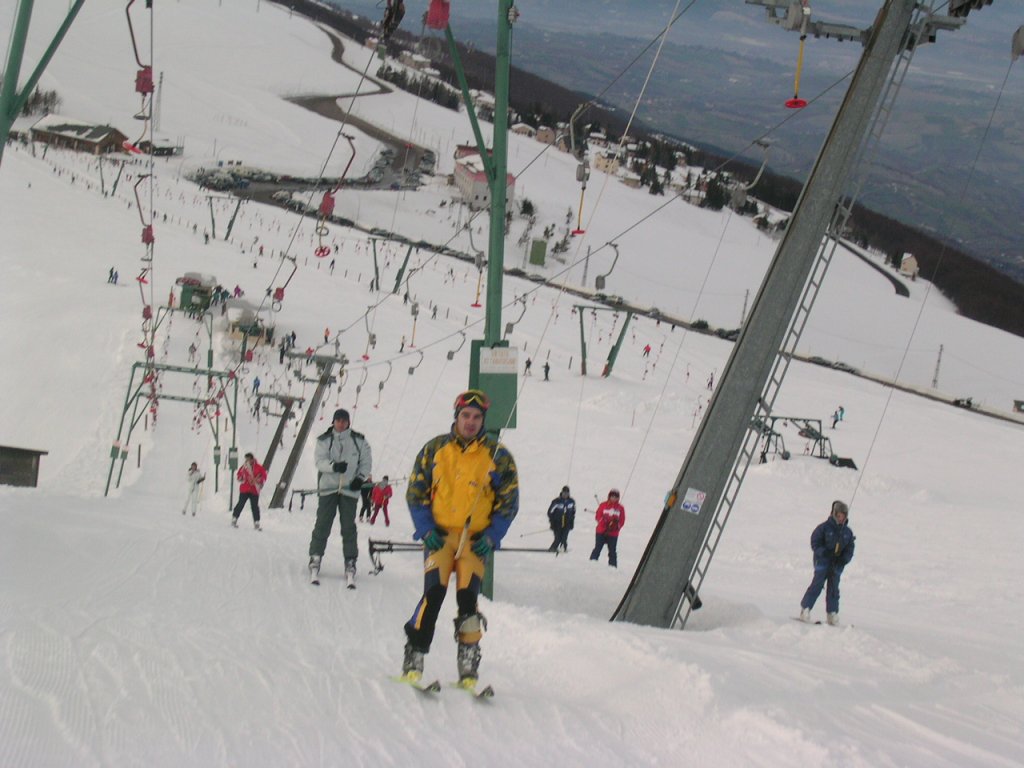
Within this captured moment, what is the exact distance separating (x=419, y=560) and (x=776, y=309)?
14.6 feet

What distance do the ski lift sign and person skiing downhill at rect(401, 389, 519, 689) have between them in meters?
4.49

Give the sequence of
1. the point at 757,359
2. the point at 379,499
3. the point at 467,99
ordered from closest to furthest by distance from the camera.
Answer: the point at 757,359, the point at 467,99, the point at 379,499

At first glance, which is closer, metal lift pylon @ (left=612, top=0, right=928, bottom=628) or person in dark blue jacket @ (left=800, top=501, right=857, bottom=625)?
metal lift pylon @ (left=612, top=0, right=928, bottom=628)

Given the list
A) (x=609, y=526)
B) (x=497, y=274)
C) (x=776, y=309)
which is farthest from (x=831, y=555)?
(x=609, y=526)

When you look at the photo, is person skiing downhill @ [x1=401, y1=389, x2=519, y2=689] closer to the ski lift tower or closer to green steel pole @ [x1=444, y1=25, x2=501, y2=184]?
the ski lift tower

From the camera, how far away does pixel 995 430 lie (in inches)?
1842

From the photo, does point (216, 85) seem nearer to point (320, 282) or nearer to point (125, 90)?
point (125, 90)

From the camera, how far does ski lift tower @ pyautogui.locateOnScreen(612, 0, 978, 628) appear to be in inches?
369

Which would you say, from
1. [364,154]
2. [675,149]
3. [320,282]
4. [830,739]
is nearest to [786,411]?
[320,282]

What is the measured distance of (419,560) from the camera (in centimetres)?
1156

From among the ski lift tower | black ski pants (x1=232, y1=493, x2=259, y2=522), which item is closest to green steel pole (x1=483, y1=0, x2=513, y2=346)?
the ski lift tower

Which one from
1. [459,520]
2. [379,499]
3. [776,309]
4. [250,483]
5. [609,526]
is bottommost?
[379,499]

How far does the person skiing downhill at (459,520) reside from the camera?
603 centimetres

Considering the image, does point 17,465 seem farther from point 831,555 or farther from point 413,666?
point 413,666
